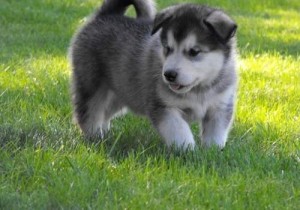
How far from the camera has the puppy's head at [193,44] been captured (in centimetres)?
516

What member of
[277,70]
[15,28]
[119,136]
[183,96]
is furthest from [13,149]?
[15,28]

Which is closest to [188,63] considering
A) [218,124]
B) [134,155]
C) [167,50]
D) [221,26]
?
[167,50]

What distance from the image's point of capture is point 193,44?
526cm

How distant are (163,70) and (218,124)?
2.10 feet

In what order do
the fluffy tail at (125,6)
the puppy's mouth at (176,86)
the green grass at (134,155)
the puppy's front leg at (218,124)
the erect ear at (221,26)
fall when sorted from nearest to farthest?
the green grass at (134,155)
the puppy's mouth at (176,86)
the erect ear at (221,26)
the puppy's front leg at (218,124)
the fluffy tail at (125,6)

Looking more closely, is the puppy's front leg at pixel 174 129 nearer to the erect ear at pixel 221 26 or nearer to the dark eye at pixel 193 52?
the dark eye at pixel 193 52

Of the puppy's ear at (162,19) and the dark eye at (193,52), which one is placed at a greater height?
the puppy's ear at (162,19)

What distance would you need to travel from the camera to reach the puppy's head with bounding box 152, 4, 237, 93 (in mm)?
5164

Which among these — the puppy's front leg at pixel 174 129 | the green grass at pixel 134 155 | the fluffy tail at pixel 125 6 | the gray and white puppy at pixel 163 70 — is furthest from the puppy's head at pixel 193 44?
the fluffy tail at pixel 125 6

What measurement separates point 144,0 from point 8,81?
158 centimetres

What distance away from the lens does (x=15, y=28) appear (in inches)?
415

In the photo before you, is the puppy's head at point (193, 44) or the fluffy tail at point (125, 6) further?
the fluffy tail at point (125, 6)

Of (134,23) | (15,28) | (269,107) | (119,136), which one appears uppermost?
(134,23)

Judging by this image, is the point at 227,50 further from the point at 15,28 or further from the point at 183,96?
the point at 15,28
